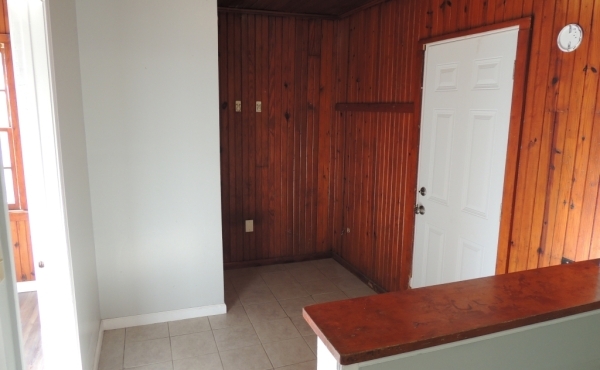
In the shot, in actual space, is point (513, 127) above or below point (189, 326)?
above

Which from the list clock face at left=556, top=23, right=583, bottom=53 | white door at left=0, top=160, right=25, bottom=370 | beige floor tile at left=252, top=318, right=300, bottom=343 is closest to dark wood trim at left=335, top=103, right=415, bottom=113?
clock face at left=556, top=23, right=583, bottom=53

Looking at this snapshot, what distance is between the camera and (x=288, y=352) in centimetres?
278

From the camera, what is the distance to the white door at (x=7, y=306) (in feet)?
3.85

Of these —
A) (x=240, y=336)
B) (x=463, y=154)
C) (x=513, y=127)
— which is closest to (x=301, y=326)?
(x=240, y=336)

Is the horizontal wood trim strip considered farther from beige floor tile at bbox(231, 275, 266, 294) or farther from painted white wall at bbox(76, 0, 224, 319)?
beige floor tile at bbox(231, 275, 266, 294)

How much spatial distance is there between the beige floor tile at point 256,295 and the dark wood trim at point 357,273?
910 millimetres

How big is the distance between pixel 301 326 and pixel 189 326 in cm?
83

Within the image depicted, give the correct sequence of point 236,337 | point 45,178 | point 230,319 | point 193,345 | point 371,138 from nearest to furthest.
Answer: point 45,178
point 193,345
point 236,337
point 230,319
point 371,138

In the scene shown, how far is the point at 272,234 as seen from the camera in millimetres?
4391

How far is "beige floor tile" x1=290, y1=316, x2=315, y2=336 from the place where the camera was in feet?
9.92

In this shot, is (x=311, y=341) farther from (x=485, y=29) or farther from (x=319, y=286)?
(x=485, y=29)

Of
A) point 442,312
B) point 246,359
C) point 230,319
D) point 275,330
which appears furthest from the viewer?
point 230,319

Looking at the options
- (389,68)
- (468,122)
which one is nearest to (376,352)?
(468,122)

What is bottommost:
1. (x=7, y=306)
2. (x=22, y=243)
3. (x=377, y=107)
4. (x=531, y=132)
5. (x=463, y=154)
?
(x=22, y=243)
